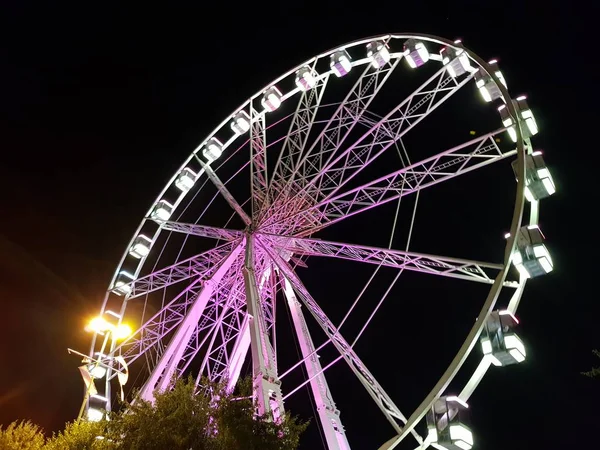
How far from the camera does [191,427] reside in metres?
9.23

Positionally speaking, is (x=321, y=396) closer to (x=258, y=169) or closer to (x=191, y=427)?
(x=191, y=427)

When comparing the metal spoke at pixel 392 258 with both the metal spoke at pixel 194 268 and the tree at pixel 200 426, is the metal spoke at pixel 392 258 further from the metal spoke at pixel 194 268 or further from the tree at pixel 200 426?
the tree at pixel 200 426

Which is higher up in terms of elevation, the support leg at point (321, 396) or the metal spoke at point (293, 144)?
the metal spoke at point (293, 144)

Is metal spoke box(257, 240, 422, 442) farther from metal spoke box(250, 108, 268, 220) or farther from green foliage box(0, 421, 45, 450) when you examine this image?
green foliage box(0, 421, 45, 450)

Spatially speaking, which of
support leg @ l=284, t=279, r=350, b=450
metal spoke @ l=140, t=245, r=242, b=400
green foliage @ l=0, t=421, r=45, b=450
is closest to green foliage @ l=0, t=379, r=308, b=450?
green foliage @ l=0, t=421, r=45, b=450

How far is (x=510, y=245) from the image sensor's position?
10664 mm

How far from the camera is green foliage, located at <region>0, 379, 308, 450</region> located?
907 centimetres

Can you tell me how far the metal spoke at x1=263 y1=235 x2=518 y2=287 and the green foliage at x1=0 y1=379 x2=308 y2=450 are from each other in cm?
440

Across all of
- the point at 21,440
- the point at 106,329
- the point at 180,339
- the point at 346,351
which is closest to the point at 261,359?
the point at 346,351

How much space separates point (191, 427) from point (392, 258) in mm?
5868

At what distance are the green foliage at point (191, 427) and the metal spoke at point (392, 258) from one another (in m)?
4.40

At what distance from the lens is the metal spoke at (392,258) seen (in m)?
11.5

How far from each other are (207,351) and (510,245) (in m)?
8.61

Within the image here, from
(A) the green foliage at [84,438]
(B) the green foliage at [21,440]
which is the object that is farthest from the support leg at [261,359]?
(B) the green foliage at [21,440]
